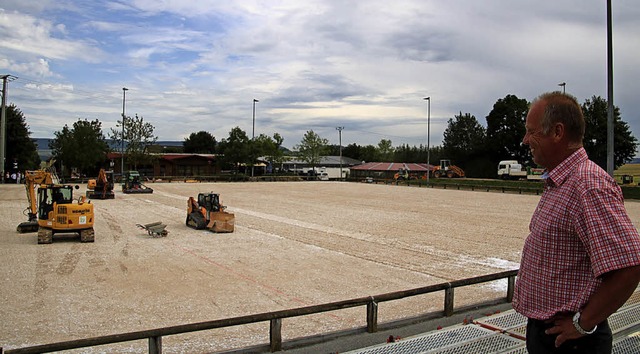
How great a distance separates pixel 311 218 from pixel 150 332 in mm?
19789

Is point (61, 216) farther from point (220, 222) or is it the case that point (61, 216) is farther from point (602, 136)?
point (602, 136)

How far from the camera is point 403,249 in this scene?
16.3m

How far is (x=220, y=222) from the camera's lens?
19688 millimetres

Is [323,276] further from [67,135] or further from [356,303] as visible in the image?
[67,135]

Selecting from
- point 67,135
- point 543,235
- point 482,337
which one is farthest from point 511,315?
point 67,135

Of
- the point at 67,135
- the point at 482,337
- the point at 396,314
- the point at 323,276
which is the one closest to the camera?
the point at 482,337

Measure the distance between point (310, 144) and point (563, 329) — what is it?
326ft

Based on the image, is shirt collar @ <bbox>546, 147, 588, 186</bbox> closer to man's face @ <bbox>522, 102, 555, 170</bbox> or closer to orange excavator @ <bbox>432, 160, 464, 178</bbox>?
man's face @ <bbox>522, 102, 555, 170</bbox>

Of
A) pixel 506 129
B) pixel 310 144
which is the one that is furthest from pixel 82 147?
pixel 506 129

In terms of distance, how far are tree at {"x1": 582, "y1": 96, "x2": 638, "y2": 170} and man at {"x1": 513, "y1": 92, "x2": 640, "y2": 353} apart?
222 feet

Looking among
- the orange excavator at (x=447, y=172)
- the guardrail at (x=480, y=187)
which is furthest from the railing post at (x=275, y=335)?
the orange excavator at (x=447, y=172)

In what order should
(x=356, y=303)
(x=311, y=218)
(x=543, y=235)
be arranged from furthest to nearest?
(x=311, y=218) → (x=356, y=303) → (x=543, y=235)

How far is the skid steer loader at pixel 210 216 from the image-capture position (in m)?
19.7

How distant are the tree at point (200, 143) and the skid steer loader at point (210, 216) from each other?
355 ft
